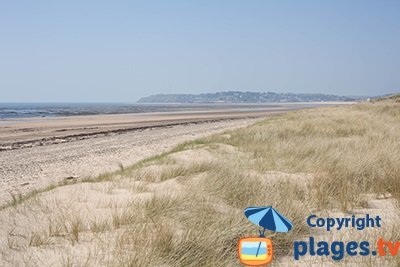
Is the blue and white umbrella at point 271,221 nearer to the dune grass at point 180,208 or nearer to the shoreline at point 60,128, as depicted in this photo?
the dune grass at point 180,208

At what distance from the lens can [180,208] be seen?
183 inches

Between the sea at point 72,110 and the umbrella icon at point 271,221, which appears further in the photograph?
the sea at point 72,110

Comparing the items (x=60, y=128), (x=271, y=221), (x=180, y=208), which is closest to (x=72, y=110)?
(x=60, y=128)

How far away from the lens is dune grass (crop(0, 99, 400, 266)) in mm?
3406

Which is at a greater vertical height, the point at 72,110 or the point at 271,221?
the point at 271,221

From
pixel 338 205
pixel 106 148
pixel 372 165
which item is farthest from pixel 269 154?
pixel 106 148

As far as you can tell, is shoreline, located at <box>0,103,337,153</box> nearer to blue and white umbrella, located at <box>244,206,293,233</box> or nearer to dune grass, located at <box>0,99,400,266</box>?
dune grass, located at <box>0,99,400,266</box>

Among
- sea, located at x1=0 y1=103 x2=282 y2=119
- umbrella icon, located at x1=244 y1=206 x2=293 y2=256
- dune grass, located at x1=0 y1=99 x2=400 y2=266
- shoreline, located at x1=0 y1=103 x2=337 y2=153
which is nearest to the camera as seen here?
umbrella icon, located at x1=244 y1=206 x2=293 y2=256

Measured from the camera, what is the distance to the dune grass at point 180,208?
3406 mm

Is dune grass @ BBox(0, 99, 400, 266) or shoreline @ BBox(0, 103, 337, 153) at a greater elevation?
dune grass @ BBox(0, 99, 400, 266)

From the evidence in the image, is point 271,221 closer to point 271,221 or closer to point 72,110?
point 271,221

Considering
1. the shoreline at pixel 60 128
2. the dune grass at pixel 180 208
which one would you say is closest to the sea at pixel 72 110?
the shoreline at pixel 60 128

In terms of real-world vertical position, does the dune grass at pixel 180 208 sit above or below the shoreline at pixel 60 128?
above

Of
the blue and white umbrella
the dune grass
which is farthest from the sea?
the blue and white umbrella
